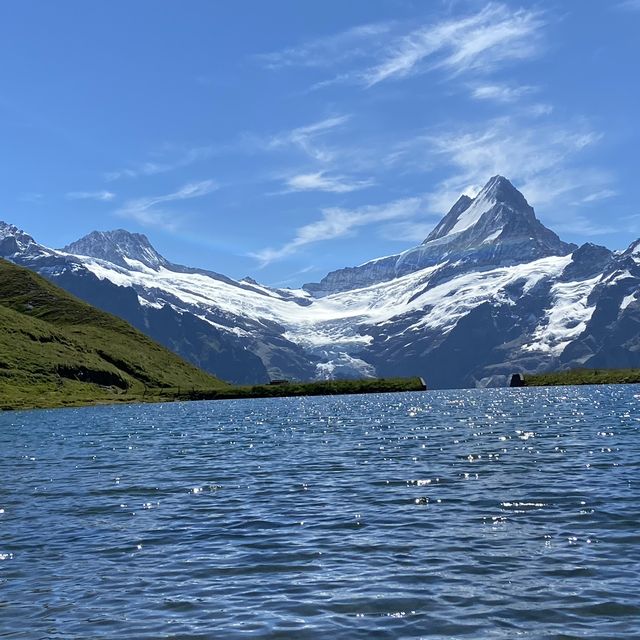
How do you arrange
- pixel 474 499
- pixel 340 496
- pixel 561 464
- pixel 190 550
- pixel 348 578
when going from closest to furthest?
1. pixel 348 578
2. pixel 190 550
3. pixel 474 499
4. pixel 340 496
5. pixel 561 464

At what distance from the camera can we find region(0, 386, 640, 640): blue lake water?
1798 cm

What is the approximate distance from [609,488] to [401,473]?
38.6ft

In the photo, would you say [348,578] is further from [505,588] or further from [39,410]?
[39,410]

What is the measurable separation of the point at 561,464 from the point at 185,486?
21.1 metres

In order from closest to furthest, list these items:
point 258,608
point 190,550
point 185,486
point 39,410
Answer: point 258,608 → point 190,550 → point 185,486 → point 39,410

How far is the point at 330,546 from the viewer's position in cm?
2525

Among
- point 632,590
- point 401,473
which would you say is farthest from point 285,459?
point 632,590

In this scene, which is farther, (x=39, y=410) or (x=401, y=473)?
(x=39, y=410)

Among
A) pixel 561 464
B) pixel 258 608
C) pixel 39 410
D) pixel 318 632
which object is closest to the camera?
pixel 318 632

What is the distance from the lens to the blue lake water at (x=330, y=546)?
59.0 ft

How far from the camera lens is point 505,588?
19.8 metres

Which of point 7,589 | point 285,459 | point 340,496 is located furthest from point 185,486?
point 7,589

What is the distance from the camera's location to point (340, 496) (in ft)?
116

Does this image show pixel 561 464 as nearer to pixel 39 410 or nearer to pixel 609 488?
pixel 609 488
